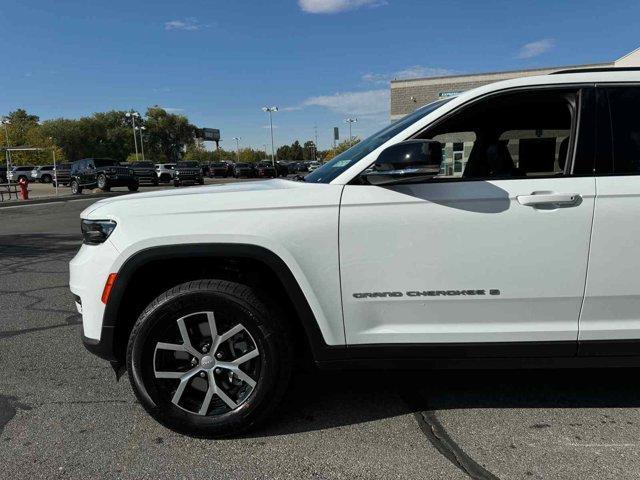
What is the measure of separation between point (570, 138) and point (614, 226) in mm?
531

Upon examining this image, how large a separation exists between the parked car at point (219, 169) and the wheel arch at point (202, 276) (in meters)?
50.3

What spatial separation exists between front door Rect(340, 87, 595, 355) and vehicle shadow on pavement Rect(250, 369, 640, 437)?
61 centimetres

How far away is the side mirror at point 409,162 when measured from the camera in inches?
95.8

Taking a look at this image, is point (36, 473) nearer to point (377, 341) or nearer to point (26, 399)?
point (26, 399)

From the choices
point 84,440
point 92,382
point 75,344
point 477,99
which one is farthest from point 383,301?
point 75,344

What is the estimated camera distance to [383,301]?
2.62 metres

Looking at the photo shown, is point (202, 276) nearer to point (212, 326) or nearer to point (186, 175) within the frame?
point (212, 326)

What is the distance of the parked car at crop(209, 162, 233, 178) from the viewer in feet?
170

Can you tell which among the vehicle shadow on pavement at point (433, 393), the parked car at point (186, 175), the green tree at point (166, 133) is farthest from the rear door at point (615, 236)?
the green tree at point (166, 133)

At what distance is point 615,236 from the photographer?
2561 mm

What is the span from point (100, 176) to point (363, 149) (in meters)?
27.3

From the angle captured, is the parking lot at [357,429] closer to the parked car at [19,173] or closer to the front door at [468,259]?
the front door at [468,259]

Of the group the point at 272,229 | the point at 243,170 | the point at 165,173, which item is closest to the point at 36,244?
the point at 272,229

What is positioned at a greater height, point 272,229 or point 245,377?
point 272,229
